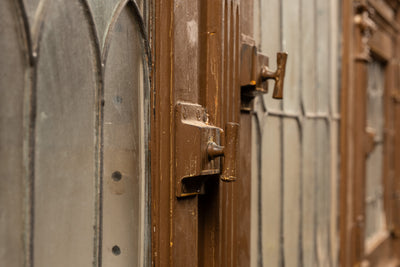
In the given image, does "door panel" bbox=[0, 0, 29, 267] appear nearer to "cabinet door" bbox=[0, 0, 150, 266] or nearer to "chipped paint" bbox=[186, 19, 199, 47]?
"cabinet door" bbox=[0, 0, 150, 266]

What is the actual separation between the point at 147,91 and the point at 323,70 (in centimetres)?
82

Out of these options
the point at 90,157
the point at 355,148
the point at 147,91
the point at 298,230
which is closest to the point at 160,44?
the point at 147,91

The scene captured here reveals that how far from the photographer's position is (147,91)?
622 millimetres

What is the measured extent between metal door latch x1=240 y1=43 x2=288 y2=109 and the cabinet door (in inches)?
8.8

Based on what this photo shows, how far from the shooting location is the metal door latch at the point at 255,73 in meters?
0.77

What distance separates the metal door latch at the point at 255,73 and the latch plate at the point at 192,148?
144mm

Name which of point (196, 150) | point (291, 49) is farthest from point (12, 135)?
point (291, 49)

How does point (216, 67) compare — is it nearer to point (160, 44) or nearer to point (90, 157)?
point (160, 44)

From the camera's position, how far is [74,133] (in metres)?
0.52

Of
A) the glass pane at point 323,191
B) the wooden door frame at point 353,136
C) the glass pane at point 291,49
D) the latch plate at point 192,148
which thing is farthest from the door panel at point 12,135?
the wooden door frame at point 353,136

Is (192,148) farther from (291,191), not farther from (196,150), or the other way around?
(291,191)

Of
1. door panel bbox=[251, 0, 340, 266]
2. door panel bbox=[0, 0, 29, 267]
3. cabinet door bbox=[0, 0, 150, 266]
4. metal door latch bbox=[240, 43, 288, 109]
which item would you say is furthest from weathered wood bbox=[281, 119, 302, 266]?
door panel bbox=[0, 0, 29, 267]

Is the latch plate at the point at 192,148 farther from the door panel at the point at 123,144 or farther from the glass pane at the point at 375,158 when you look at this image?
the glass pane at the point at 375,158

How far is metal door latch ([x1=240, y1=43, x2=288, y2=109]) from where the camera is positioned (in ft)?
2.53
